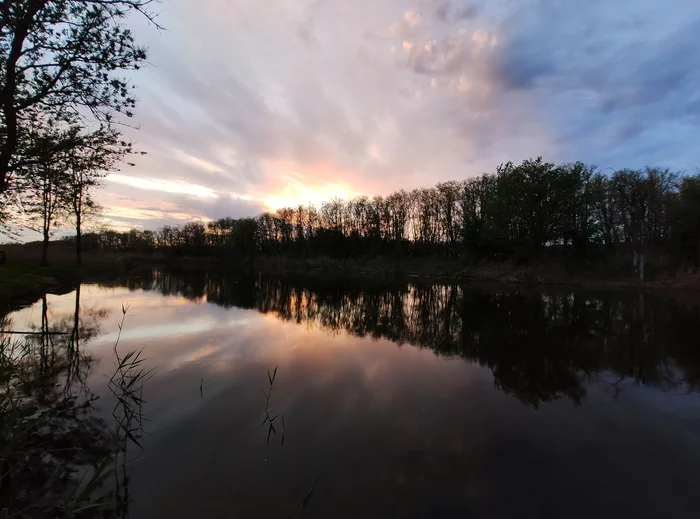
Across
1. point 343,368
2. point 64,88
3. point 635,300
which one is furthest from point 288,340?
point 635,300

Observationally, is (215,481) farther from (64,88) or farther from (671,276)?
(671,276)

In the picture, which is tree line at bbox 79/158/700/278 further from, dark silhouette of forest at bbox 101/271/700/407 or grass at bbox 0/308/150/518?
grass at bbox 0/308/150/518

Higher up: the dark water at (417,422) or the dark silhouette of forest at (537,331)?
the dark silhouette of forest at (537,331)

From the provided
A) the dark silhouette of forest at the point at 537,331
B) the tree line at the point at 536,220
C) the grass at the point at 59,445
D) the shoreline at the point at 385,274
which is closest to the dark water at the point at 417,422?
the dark silhouette of forest at the point at 537,331

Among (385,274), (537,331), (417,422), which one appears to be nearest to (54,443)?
(417,422)

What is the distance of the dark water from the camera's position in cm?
399

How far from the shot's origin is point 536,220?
38.3 metres

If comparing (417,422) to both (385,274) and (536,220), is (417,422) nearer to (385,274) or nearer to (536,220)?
(536,220)

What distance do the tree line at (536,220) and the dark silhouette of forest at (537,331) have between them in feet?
50.3

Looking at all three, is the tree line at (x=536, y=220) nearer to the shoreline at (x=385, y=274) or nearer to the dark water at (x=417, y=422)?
the shoreline at (x=385, y=274)

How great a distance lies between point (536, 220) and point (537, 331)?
29.2 m

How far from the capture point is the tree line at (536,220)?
3288 cm

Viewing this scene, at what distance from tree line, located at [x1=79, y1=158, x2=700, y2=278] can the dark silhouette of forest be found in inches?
604

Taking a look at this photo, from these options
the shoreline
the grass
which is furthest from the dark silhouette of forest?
the shoreline
